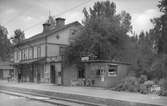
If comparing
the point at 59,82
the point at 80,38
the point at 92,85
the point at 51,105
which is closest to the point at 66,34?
the point at 80,38

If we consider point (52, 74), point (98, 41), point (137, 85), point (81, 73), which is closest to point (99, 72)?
point (81, 73)

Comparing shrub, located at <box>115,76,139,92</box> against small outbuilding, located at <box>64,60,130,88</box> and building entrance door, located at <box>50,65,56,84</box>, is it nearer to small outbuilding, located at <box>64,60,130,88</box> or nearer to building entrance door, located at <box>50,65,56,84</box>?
small outbuilding, located at <box>64,60,130,88</box>

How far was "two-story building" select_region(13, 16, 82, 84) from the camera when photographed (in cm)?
3312

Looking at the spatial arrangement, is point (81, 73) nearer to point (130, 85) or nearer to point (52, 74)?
point (52, 74)

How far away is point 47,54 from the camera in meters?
35.4

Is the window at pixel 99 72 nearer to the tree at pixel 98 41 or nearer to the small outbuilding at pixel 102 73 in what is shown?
the small outbuilding at pixel 102 73

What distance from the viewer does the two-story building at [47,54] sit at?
33125mm

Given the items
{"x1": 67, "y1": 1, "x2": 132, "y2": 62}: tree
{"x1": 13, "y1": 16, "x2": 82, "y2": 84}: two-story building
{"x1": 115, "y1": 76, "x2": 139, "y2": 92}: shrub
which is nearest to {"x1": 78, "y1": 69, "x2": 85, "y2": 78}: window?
{"x1": 67, "y1": 1, "x2": 132, "y2": 62}: tree

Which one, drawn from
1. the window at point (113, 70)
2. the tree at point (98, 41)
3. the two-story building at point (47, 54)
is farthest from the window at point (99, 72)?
the two-story building at point (47, 54)

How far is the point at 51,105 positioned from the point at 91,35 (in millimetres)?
18329

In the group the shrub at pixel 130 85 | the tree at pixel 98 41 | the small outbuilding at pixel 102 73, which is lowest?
the shrub at pixel 130 85

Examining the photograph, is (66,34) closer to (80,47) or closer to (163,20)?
(80,47)

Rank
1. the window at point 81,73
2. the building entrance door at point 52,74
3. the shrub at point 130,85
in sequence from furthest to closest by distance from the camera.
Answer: the building entrance door at point 52,74 → the window at point 81,73 → the shrub at point 130,85

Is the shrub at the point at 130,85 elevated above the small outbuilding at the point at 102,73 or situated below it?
below
